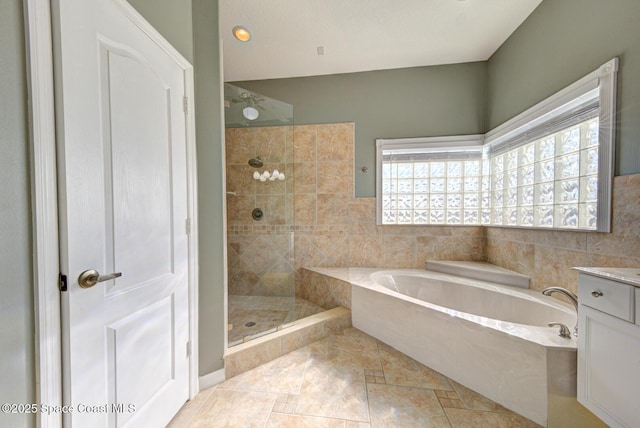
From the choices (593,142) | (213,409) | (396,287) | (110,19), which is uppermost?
(110,19)

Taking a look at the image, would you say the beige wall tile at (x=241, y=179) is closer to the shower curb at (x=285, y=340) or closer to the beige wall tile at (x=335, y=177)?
the beige wall tile at (x=335, y=177)

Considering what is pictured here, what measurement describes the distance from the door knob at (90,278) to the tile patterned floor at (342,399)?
3.12 ft

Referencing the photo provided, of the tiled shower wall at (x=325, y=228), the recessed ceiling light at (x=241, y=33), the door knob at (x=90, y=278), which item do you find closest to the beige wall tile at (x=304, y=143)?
the tiled shower wall at (x=325, y=228)

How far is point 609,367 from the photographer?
0.95 m

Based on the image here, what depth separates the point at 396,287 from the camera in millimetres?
2410

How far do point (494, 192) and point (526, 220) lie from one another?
50 centimetres

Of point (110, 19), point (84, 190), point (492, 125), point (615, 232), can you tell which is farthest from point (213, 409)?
point (492, 125)

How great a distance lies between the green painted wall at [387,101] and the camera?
8.21ft

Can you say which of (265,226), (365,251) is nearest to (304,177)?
(265,226)

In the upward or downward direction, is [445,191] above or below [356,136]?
below

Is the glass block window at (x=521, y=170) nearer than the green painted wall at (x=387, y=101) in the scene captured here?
Yes

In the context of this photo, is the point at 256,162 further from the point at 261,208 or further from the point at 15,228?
the point at 15,228

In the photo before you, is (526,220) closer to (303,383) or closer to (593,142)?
(593,142)

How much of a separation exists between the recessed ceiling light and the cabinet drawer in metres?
2.87
